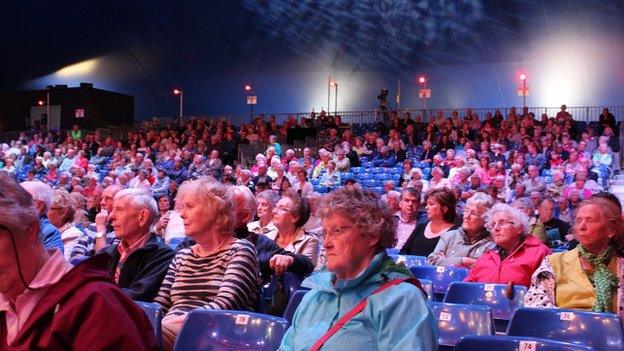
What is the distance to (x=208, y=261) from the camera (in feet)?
11.3

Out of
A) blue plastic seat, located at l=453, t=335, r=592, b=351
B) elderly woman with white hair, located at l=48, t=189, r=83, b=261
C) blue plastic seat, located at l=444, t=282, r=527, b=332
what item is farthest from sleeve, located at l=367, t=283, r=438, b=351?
elderly woman with white hair, located at l=48, t=189, r=83, b=261

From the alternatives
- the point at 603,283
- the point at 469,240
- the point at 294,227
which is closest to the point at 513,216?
the point at 469,240

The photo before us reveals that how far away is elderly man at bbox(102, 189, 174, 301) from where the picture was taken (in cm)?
360

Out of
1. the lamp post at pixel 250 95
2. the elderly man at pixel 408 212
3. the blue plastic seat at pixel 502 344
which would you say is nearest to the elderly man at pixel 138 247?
the blue plastic seat at pixel 502 344

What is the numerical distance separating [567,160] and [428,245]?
6.55 m

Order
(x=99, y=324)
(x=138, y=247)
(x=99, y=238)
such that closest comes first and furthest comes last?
(x=99, y=324)
(x=138, y=247)
(x=99, y=238)

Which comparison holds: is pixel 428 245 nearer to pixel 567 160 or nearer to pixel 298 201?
pixel 298 201

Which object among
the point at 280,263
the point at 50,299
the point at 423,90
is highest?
the point at 423,90

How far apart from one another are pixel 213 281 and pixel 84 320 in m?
1.90

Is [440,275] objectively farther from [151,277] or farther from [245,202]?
[151,277]

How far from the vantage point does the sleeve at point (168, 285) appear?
11.3ft

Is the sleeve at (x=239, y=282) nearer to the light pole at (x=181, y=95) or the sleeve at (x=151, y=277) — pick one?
the sleeve at (x=151, y=277)

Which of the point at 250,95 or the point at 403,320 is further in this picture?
the point at 250,95

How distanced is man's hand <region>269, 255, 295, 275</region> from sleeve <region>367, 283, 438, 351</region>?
1555 millimetres
